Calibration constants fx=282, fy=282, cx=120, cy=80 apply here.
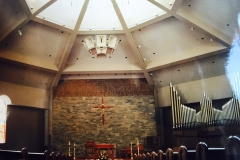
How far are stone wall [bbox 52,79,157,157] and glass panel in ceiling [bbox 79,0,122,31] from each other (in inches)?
121

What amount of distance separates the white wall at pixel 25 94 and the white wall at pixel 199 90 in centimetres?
523

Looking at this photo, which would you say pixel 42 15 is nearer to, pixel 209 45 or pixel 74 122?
pixel 74 122

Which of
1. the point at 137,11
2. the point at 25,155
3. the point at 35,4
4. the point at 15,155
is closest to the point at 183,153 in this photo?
the point at 25,155

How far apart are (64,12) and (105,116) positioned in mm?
4924

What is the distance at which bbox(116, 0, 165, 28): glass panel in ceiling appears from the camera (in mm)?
9945

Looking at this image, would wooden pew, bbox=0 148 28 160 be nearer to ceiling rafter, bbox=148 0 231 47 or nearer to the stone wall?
ceiling rafter, bbox=148 0 231 47

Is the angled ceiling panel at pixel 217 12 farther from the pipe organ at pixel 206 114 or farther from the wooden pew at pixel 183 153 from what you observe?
the wooden pew at pixel 183 153

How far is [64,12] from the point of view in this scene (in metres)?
10.2

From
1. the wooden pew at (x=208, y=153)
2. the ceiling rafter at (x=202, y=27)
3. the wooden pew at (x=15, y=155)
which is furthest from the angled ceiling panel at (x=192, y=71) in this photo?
Result: the wooden pew at (x=208, y=153)

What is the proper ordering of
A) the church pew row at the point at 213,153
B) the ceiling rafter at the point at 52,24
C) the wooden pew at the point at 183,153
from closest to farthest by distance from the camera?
the church pew row at the point at 213,153
the wooden pew at the point at 183,153
the ceiling rafter at the point at 52,24

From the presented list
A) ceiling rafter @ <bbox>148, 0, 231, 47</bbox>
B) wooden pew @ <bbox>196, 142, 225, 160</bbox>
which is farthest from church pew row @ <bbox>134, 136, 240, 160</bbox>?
ceiling rafter @ <bbox>148, 0, 231, 47</bbox>

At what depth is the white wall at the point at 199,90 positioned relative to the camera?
34.6 ft

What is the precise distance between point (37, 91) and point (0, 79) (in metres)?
1.96

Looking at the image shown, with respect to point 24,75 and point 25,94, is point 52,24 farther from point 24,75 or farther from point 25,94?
point 25,94
